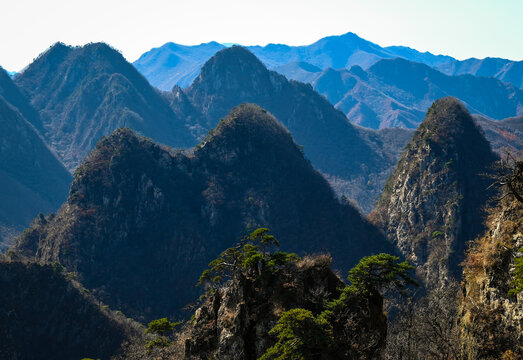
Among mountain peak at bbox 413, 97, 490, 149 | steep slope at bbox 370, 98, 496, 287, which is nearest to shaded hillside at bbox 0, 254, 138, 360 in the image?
steep slope at bbox 370, 98, 496, 287

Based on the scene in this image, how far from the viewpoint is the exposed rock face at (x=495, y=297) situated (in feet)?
102

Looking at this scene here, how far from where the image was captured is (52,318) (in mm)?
113312

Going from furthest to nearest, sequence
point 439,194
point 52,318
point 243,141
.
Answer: point 243,141
point 439,194
point 52,318

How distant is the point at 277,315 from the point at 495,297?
1914 centimetres

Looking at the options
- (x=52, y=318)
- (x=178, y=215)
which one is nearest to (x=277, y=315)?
(x=52, y=318)

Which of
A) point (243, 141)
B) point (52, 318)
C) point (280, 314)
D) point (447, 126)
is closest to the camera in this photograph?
point (280, 314)

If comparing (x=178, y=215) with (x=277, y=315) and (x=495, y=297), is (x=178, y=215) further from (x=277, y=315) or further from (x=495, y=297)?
(x=495, y=297)

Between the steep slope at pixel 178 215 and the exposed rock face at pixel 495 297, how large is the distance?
4716 inches

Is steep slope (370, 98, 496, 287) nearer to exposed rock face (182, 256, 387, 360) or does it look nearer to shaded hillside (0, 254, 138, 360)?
shaded hillside (0, 254, 138, 360)

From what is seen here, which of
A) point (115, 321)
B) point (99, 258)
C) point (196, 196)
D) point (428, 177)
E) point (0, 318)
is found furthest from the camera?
point (196, 196)

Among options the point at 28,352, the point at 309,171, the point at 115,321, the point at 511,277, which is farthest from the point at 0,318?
the point at 309,171

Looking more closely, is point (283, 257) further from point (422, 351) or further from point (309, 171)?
point (309, 171)

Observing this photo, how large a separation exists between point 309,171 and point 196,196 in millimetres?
54669

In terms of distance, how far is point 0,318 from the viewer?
105 meters
